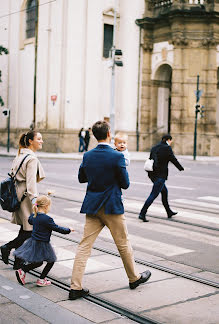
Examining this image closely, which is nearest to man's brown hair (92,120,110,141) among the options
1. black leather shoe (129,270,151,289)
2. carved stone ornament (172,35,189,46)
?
black leather shoe (129,270,151,289)

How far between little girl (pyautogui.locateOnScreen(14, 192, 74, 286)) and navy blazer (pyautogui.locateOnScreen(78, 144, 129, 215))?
47 cm

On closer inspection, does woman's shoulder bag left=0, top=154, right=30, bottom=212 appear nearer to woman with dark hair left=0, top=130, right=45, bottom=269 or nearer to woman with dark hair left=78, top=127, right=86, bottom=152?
woman with dark hair left=0, top=130, right=45, bottom=269

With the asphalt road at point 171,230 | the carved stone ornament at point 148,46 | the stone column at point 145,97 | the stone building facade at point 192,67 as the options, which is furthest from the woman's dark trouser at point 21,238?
the carved stone ornament at point 148,46

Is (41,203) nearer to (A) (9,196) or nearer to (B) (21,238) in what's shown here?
(A) (9,196)

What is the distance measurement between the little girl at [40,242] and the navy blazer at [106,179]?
47 centimetres

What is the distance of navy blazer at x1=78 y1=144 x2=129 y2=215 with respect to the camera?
193 inches

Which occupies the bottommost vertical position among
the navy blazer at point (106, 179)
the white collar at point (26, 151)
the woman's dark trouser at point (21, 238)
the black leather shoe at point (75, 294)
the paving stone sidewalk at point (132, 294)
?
the paving stone sidewalk at point (132, 294)

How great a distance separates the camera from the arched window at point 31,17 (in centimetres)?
3397

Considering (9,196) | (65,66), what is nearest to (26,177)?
(9,196)

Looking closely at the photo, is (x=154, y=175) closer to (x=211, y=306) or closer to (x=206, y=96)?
(x=211, y=306)

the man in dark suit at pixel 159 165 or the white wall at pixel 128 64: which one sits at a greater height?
the white wall at pixel 128 64

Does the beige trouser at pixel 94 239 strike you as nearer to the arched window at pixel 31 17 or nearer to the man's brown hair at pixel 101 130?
the man's brown hair at pixel 101 130

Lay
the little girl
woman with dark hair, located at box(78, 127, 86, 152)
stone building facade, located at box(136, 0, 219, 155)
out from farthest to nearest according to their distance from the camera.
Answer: stone building facade, located at box(136, 0, 219, 155) → woman with dark hair, located at box(78, 127, 86, 152) → the little girl

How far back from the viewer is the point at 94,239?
508 centimetres
